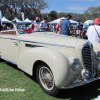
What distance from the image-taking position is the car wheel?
94.7 inches

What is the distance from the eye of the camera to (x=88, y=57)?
2.61 metres

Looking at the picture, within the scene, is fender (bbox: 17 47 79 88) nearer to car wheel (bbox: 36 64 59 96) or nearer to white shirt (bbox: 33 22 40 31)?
car wheel (bbox: 36 64 59 96)

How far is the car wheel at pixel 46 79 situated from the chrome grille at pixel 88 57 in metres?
0.85

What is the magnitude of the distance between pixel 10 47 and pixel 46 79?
198 centimetres

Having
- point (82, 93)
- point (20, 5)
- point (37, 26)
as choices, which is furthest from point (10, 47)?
point (20, 5)

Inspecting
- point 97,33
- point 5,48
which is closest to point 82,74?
point 97,33

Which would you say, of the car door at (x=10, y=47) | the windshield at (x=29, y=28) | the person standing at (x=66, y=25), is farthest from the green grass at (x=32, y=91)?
the person standing at (x=66, y=25)

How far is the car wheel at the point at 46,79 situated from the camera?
241 cm

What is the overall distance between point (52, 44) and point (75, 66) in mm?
880

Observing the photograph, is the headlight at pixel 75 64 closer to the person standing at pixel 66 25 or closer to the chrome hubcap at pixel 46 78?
the chrome hubcap at pixel 46 78

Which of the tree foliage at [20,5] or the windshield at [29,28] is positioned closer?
the windshield at [29,28]

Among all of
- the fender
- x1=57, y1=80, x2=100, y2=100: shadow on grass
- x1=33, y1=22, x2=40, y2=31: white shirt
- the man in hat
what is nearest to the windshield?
x1=33, y1=22, x2=40, y2=31: white shirt

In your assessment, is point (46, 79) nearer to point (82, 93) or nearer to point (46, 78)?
point (46, 78)

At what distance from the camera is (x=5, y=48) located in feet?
13.5
